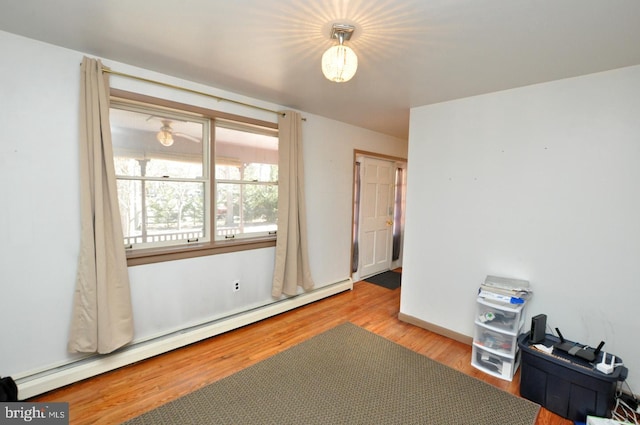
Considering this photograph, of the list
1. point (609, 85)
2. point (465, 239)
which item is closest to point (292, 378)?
point (465, 239)

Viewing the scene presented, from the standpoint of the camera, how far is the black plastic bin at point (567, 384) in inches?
67.0

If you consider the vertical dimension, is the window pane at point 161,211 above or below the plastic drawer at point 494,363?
above

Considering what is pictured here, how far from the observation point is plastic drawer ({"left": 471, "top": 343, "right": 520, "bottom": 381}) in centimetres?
217

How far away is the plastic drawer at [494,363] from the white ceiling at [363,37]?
2224mm

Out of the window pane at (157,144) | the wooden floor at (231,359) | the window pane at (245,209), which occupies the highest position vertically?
the window pane at (157,144)

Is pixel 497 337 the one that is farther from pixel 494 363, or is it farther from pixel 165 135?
pixel 165 135

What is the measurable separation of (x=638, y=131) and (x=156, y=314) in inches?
154

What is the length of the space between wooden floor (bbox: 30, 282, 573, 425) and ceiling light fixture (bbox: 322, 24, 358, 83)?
89.6 inches

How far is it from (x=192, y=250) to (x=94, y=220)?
781mm

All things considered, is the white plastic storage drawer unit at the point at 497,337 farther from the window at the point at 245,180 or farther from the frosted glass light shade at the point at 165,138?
the frosted glass light shade at the point at 165,138

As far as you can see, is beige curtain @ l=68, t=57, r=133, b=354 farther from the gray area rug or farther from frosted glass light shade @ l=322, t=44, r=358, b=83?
frosted glass light shade @ l=322, t=44, r=358, b=83

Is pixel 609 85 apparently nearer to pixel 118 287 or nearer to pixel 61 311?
pixel 118 287

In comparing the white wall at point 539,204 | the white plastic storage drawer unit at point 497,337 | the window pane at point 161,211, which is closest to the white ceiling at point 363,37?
the white wall at point 539,204

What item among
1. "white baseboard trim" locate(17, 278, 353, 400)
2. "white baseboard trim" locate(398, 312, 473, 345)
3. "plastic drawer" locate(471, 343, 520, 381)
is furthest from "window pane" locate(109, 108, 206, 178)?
"plastic drawer" locate(471, 343, 520, 381)
